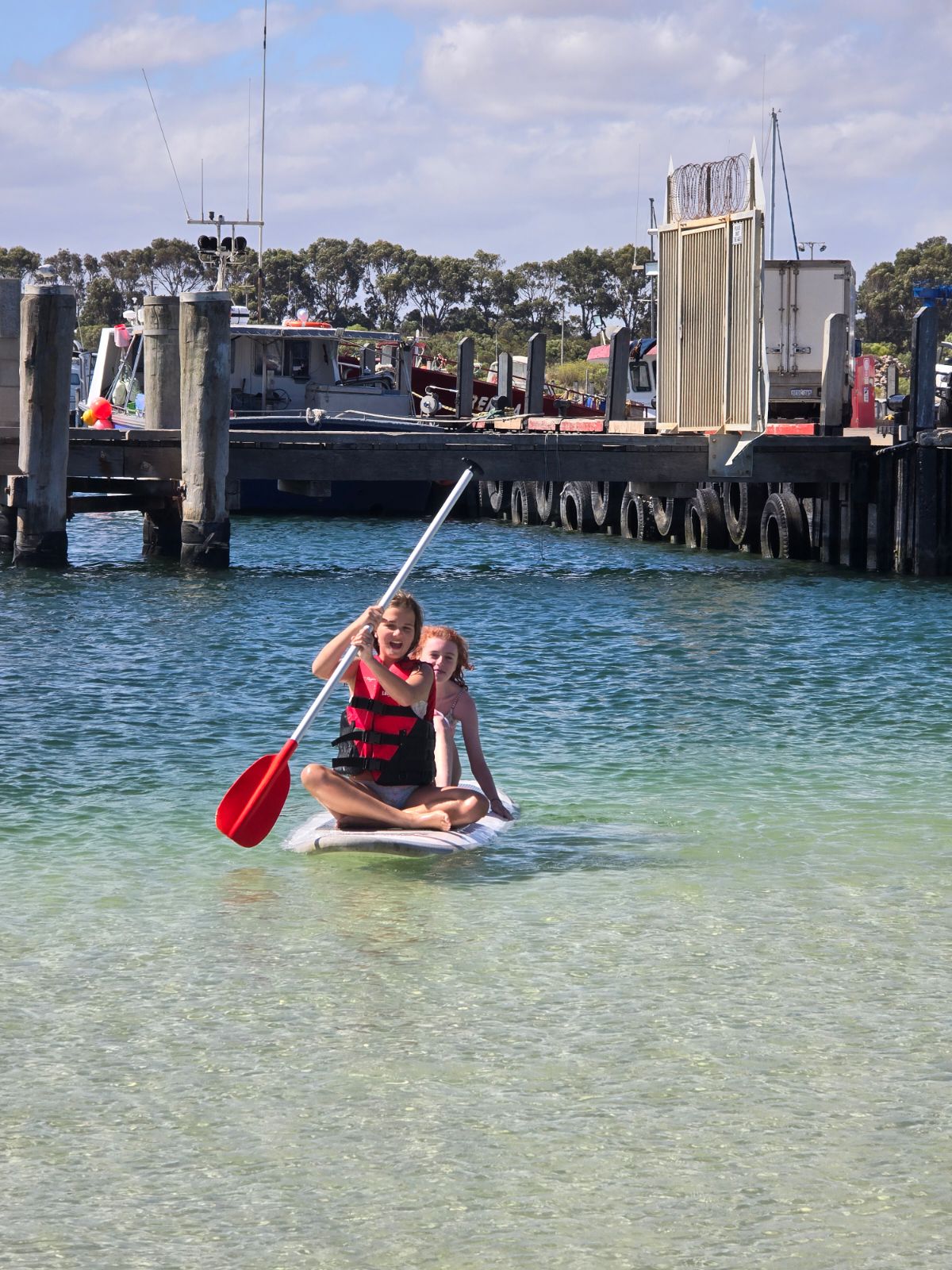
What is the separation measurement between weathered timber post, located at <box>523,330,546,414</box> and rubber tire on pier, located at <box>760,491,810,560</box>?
304 inches

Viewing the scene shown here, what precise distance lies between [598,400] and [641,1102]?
40.7 m

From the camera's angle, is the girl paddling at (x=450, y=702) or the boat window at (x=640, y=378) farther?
the boat window at (x=640, y=378)

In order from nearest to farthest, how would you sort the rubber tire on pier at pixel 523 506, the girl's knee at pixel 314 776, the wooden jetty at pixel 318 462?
the girl's knee at pixel 314 776, the wooden jetty at pixel 318 462, the rubber tire on pier at pixel 523 506

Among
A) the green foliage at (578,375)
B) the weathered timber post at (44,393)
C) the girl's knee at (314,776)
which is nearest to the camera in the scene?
the girl's knee at (314,776)

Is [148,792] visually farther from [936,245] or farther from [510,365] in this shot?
[936,245]

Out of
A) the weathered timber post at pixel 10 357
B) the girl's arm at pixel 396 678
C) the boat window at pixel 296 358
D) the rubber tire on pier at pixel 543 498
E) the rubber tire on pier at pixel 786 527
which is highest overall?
the boat window at pixel 296 358

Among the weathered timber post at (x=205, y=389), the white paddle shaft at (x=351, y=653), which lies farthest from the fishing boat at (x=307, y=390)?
the white paddle shaft at (x=351, y=653)

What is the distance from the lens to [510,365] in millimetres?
38562

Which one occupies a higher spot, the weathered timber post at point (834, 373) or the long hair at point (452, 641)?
the weathered timber post at point (834, 373)

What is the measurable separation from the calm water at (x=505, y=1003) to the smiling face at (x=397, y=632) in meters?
1.01

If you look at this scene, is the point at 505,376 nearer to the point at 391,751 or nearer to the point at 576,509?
the point at 576,509

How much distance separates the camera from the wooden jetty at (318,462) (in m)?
20.7

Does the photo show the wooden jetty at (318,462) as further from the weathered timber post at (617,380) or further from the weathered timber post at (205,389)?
the weathered timber post at (617,380)

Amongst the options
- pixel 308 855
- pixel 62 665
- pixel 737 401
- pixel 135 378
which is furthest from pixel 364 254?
pixel 308 855
